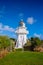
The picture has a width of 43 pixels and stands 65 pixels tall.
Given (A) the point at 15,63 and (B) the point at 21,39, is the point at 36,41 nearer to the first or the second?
(B) the point at 21,39

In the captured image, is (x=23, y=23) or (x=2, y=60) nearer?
(x=2, y=60)

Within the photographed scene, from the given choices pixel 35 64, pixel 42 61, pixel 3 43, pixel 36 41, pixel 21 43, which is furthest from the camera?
pixel 21 43

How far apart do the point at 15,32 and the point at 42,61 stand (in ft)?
118

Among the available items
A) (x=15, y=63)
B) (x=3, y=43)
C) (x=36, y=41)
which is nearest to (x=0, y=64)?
(x=15, y=63)

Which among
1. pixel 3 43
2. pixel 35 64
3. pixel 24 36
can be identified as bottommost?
pixel 35 64

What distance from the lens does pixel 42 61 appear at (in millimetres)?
23812

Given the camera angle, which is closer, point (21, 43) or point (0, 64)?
point (0, 64)

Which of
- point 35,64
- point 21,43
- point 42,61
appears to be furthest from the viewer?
point 21,43

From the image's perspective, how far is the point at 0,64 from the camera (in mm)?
22844

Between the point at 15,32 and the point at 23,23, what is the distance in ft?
10.7

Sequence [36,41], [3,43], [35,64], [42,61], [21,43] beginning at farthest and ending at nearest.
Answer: [21,43] → [36,41] → [3,43] → [42,61] → [35,64]

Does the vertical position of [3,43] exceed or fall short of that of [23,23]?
it falls short

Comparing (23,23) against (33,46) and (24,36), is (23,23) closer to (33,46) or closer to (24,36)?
(24,36)

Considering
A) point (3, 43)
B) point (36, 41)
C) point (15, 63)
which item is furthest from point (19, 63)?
point (36, 41)
